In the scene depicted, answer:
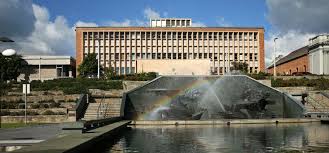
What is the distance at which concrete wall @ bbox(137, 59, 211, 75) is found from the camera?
65.6 m

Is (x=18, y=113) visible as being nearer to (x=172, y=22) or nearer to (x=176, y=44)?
(x=176, y=44)

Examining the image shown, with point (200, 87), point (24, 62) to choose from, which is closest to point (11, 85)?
point (200, 87)

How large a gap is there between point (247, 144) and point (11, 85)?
4123 cm

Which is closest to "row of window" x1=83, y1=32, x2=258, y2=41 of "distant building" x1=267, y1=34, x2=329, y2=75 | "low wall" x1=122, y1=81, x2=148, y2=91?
"distant building" x1=267, y1=34, x2=329, y2=75

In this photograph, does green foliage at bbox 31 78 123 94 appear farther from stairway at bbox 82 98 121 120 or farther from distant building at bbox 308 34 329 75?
distant building at bbox 308 34 329 75

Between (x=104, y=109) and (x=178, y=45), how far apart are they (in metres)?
80.4

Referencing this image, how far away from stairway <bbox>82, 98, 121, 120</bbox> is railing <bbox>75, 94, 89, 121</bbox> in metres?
0.36

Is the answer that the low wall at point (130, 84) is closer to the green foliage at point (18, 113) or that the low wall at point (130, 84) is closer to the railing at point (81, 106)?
the railing at point (81, 106)

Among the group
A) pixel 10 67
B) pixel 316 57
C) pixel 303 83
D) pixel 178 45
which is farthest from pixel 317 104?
pixel 178 45

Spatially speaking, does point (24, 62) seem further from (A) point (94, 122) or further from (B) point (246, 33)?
(A) point (94, 122)

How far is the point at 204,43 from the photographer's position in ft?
388

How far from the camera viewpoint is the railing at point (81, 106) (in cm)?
3584

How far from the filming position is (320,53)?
294ft

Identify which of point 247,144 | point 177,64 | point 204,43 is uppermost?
point 204,43
